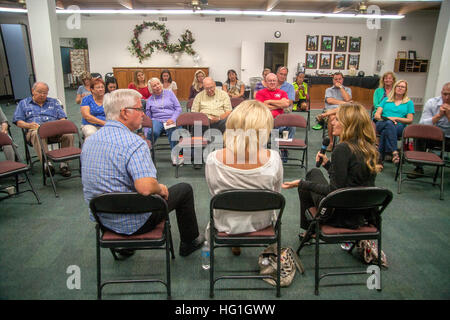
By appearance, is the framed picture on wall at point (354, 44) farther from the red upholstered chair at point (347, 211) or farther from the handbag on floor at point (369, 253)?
the red upholstered chair at point (347, 211)

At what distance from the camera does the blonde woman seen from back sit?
196cm

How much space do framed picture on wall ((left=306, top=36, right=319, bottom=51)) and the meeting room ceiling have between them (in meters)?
1.11

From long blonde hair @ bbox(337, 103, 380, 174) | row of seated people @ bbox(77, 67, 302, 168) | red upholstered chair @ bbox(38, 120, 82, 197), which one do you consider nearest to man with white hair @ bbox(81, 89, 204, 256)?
long blonde hair @ bbox(337, 103, 380, 174)

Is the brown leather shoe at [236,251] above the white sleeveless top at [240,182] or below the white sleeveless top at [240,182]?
below

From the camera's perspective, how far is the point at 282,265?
219 centimetres

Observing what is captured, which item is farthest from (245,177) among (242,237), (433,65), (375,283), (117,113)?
(433,65)

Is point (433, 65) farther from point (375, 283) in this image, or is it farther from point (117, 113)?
point (117, 113)

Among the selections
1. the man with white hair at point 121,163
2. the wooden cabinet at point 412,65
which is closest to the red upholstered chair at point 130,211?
the man with white hair at point 121,163

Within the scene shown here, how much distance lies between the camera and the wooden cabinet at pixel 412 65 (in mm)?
11258

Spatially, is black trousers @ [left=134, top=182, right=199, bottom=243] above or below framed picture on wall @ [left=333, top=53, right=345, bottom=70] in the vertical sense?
below

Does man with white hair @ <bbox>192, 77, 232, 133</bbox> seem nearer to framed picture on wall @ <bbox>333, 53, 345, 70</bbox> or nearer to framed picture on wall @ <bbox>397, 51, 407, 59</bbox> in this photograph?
framed picture on wall @ <bbox>333, 53, 345, 70</bbox>

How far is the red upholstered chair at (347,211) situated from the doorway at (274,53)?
11.3 meters

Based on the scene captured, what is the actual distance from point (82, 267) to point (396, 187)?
3.66 m

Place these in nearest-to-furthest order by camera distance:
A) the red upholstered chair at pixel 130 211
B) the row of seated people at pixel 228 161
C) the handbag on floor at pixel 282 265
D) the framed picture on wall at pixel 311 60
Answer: the red upholstered chair at pixel 130 211 < the row of seated people at pixel 228 161 < the handbag on floor at pixel 282 265 < the framed picture on wall at pixel 311 60
